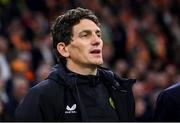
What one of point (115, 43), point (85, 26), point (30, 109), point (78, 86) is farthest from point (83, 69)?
point (115, 43)

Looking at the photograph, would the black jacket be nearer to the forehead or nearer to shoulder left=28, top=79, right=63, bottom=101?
shoulder left=28, top=79, right=63, bottom=101

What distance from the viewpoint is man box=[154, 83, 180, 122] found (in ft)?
18.1

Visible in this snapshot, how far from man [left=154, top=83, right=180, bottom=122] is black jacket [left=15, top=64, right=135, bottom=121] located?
270 mm

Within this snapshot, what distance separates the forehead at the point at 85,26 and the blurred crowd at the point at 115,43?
3060mm

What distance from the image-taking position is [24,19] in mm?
12172

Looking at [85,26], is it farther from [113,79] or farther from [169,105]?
[169,105]

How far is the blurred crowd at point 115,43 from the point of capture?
10016mm

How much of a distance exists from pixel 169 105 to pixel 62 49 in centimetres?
88

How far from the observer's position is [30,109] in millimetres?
5125

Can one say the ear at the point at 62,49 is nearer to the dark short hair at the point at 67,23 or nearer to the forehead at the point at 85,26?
the dark short hair at the point at 67,23

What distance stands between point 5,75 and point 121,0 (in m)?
4.76

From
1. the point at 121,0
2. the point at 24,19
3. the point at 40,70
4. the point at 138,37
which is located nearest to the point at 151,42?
the point at 138,37

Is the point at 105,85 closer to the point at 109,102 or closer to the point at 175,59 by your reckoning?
the point at 109,102

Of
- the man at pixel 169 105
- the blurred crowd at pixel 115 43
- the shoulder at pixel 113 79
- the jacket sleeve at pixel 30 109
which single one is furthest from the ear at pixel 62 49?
the blurred crowd at pixel 115 43
